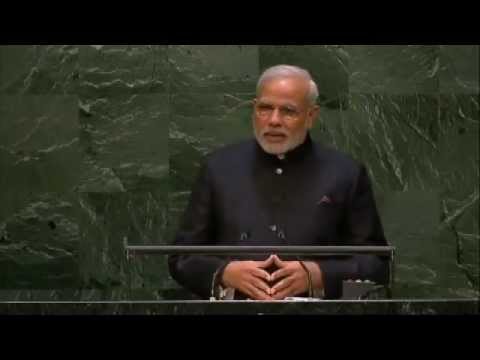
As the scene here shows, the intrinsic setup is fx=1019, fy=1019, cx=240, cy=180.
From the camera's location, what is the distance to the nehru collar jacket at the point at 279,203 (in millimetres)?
Answer: 3926

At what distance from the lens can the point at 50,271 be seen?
183 inches

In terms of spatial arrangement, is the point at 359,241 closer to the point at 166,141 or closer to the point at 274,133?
the point at 274,133

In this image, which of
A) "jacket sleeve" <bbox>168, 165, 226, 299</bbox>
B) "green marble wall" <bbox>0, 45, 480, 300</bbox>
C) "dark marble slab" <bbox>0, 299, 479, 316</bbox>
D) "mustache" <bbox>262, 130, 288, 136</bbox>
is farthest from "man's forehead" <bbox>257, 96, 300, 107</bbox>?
"dark marble slab" <bbox>0, 299, 479, 316</bbox>

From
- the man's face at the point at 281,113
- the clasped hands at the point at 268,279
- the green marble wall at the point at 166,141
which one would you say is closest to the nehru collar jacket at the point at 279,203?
the man's face at the point at 281,113

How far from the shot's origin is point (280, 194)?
405cm

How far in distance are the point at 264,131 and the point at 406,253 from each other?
3.54 ft

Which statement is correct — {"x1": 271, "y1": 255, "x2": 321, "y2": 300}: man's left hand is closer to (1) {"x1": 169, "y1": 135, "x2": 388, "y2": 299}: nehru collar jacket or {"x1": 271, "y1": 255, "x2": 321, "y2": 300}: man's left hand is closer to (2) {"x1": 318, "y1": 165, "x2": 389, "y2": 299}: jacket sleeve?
(2) {"x1": 318, "y1": 165, "x2": 389, "y2": 299}: jacket sleeve

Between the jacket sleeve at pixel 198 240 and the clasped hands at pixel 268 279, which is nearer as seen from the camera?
the clasped hands at pixel 268 279

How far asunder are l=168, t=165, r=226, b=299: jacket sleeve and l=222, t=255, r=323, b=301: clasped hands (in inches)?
6.3

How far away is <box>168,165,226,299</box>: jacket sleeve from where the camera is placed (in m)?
3.66

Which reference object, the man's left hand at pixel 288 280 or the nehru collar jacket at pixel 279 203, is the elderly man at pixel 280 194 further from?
the man's left hand at pixel 288 280

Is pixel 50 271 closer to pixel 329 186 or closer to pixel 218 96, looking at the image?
pixel 218 96

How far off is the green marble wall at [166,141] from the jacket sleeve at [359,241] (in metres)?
A: 0.55
